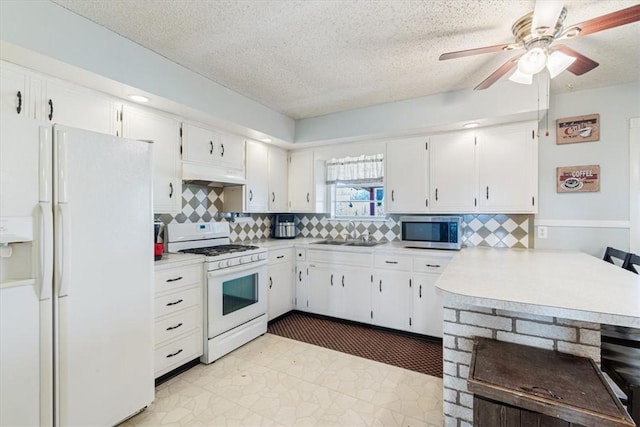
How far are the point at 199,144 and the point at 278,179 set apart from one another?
4.21 feet

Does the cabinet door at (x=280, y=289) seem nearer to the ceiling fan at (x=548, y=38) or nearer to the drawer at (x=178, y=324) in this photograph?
the drawer at (x=178, y=324)

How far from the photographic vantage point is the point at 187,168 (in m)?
2.78

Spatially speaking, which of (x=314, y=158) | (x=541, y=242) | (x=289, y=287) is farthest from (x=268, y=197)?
(x=541, y=242)

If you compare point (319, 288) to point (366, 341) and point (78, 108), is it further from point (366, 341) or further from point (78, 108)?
point (78, 108)

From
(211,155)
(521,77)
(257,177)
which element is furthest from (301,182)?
(521,77)

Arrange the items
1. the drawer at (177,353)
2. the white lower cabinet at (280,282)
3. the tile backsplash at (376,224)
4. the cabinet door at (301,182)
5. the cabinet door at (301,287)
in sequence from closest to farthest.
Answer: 1. the drawer at (177,353)
2. the tile backsplash at (376,224)
3. the white lower cabinet at (280,282)
4. the cabinet door at (301,287)
5. the cabinet door at (301,182)

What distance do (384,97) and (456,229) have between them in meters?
1.60

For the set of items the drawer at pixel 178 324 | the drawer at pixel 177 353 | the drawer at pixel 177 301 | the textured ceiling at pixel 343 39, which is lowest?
the drawer at pixel 177 353

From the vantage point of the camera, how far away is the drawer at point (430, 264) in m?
2.97

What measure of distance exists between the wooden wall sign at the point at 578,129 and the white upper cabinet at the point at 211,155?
3339mm

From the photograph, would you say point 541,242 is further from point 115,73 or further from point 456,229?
point 115,73

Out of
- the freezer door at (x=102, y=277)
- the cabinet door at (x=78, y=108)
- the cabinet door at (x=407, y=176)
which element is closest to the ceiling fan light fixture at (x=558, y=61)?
the cabinet door at (x=407, y=176)

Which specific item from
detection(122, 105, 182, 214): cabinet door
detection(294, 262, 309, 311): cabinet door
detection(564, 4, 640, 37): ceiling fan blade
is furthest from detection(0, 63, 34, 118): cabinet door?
detection(564, 4, 640, 37): ceiling fan blade

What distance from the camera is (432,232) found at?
3.26 m
